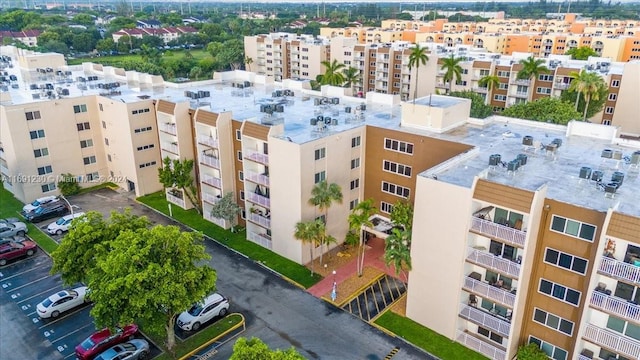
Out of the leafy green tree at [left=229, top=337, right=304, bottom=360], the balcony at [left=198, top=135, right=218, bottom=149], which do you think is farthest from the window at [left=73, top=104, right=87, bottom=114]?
the leafy green tree at [left=229, top=337, right=304, bottom=360]

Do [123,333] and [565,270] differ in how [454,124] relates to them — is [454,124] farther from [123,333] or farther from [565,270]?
[123,333]

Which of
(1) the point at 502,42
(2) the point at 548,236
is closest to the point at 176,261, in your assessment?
(2) the point at 548,236

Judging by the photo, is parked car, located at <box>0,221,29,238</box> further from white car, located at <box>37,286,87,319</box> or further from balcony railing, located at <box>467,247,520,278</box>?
balcony railing, located at <box>467,247,520,278</box>

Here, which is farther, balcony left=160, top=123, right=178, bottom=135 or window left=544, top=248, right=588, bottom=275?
balcony left=160, top=123, right=178, bottom=135

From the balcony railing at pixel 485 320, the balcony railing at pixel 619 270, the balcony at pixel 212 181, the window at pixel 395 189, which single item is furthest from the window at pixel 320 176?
the balcony railing at pixel 619 270

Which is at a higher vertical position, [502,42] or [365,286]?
[502,42]

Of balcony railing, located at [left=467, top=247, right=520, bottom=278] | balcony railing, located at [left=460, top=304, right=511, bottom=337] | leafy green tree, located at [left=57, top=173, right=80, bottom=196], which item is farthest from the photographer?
leafy green tree, located at [left=57, top=173, right=80, bottom=196]

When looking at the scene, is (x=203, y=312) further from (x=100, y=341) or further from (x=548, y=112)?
(x=548, y=112)
